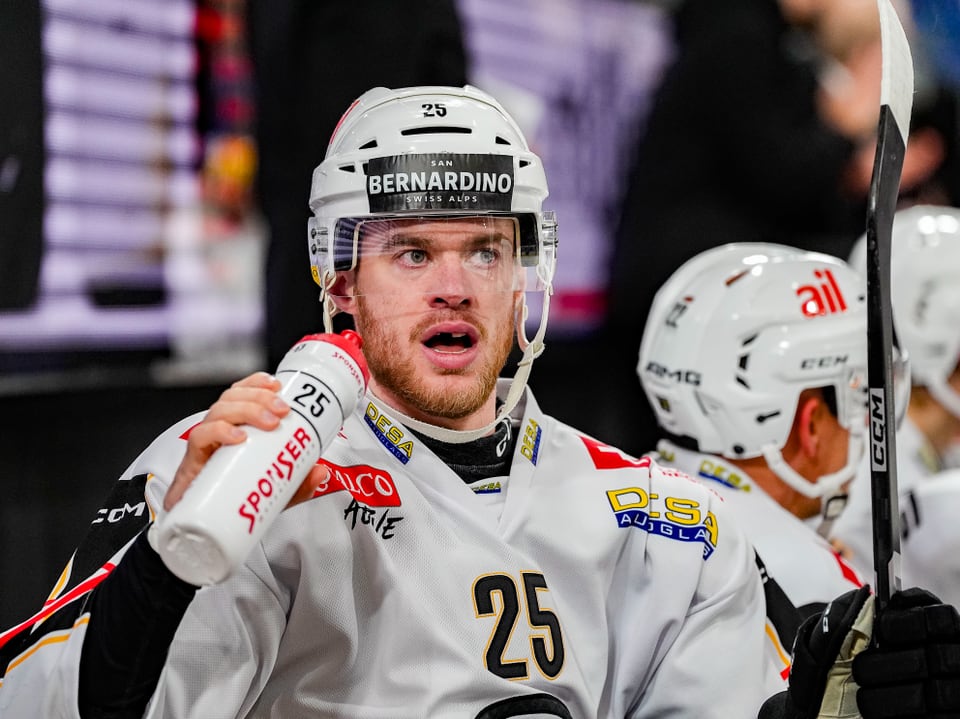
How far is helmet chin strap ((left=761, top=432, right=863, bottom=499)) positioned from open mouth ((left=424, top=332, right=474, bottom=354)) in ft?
2.86

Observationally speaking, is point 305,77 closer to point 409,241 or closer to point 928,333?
point 409,241

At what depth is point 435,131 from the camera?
1956 millimetres

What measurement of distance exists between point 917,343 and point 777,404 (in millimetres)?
1147

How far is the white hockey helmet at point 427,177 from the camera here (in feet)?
6.27

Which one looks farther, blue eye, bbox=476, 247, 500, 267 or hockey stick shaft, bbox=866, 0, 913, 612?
blue eye, bbox=476, 247, 500, 267

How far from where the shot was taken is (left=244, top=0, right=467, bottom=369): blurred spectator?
3160 millimetres

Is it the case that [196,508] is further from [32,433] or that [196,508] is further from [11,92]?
[32,433]

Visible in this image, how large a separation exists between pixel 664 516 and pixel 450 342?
465 mm

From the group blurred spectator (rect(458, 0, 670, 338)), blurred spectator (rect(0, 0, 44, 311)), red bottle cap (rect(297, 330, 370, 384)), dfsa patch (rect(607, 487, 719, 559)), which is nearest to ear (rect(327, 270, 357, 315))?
red bottle cap (rect(297, 330, 370, 384))

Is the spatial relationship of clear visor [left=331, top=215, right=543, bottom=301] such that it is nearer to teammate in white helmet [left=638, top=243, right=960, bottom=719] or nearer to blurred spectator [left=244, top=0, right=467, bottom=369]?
teammate in white helmet [left=638, top=243, right=960, bottom=719]

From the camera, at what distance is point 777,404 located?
8.43 ft

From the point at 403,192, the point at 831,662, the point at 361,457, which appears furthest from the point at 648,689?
the point at 403,192

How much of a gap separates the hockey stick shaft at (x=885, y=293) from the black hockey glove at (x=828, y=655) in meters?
0.07

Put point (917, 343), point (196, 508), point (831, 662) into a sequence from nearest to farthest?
1. point (196, 508)
2. point (831, 662)
3. point (917, 343)
